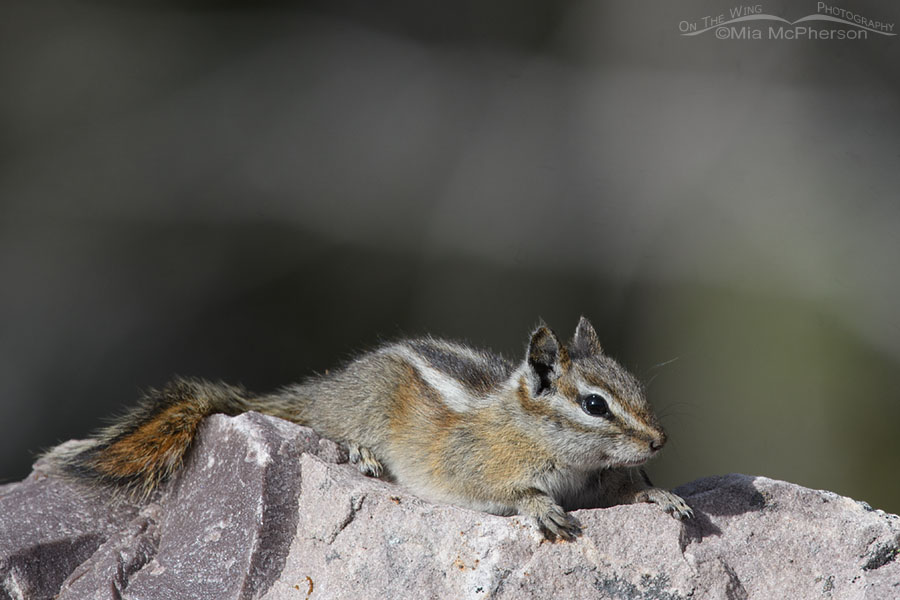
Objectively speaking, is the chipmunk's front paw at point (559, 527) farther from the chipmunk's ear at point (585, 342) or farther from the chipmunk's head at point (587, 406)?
the chipmunk's ear at point (585, 342)

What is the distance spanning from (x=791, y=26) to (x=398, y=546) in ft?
12.9

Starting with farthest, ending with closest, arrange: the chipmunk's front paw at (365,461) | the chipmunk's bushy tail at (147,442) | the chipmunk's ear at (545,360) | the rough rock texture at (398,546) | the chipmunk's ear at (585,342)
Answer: the chipmunk's front paw at (365,461)
the chipmunk's bushy tail at (147,442)
the chipmunk's ear at (585,342)
the chipmunk's ear at (545,360)
the rough rock texture at (398,546)

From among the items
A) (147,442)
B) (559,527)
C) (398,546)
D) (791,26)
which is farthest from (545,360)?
(791,26)

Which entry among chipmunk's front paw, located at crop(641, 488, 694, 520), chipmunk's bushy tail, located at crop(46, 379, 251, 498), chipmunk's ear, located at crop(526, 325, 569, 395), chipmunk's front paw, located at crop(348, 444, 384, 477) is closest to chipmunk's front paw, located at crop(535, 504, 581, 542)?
chipmunk's front paw, located at crop(641, 488, 694, 520)

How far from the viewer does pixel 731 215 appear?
6297mm

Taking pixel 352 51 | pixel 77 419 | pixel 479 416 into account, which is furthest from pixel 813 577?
pixel 77 419

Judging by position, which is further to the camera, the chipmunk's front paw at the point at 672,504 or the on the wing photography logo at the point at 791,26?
the on the wing photography logo at the point at 791,26

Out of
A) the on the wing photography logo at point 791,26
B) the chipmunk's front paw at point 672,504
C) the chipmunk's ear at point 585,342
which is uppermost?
the on the wing photography logo at point 791,26

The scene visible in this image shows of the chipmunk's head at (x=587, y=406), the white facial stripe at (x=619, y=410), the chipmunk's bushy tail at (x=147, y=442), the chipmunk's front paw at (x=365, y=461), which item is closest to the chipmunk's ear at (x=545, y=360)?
the chipmunk's head at (x=587, y=406)

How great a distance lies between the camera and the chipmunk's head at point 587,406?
3105 millimetres

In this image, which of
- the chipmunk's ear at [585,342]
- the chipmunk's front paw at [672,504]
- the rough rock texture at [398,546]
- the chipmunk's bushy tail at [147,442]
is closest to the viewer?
the rough rock texture at [398,546]

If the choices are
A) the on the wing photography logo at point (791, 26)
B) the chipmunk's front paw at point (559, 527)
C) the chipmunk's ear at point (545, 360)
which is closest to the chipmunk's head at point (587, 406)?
the chipmunk's ear at point (545, 360)

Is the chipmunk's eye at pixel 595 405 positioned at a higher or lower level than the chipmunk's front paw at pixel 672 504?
higher

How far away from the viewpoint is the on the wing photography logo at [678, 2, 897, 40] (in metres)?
5.66
